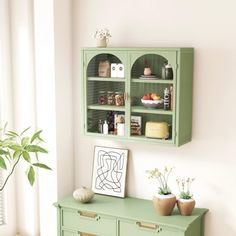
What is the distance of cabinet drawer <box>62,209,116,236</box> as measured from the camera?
11.7 feet

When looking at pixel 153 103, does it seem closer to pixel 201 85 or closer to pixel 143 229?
pixel 201 85

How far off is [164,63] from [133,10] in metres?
0.50

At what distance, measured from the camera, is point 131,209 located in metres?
3.59

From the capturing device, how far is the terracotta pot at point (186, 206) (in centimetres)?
339

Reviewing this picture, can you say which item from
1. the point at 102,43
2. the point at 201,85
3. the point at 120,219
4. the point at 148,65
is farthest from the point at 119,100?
the point at 120,219

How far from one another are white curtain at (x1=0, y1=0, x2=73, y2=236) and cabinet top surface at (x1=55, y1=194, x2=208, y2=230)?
0.98 ft

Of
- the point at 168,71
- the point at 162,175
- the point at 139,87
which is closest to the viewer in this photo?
the point at 168,71

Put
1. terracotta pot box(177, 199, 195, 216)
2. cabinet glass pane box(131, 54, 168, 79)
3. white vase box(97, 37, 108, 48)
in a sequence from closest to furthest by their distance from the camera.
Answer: terracotta pot box(177, 199, 195, 216), cabinet glass pane box(131, 54, 168, 79), white vase box(97, 37, 108, 48)

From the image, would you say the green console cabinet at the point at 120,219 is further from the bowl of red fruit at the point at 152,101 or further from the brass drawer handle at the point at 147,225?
the bowl of red fruit at the point at 152,101

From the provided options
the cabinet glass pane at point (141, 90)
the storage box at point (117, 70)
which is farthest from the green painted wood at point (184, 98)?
the storage box at point (117, 70)

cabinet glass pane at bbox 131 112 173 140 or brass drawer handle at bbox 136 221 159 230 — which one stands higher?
cabinet glass pane at bbox 131 112 173 140

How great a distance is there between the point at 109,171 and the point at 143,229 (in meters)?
0.63

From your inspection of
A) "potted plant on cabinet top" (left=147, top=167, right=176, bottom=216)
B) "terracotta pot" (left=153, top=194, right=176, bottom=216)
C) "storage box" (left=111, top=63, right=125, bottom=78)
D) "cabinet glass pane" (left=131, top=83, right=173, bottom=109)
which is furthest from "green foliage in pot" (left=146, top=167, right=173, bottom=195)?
"storage box" (left=111, top=63, right=125, bottom=78)

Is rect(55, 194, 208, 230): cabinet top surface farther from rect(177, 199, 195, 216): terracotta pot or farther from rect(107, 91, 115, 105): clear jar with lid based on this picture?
rect(107, 91, 115, 105): clear jar with lid
